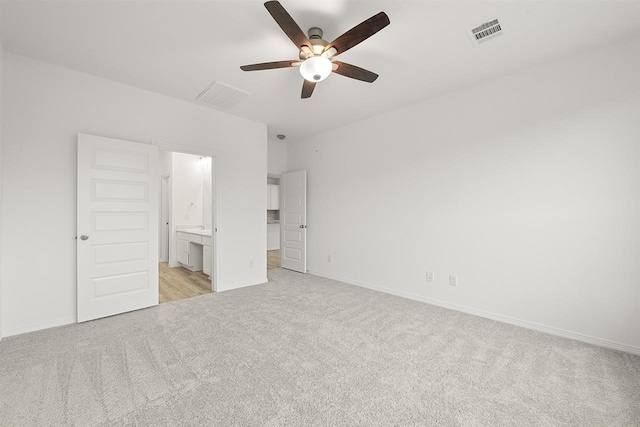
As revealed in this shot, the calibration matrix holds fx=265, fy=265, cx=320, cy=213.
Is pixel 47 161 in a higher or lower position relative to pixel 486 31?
lower

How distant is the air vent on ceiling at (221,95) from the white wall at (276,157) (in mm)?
1903

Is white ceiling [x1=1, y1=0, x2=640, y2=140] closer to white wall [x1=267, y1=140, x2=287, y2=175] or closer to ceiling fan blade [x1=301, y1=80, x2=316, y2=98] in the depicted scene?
ceiling fan blade [x1=301, y1=80, x2=316, y2=98]

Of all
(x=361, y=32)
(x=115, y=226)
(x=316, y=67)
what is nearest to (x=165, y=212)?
(x=115, y=226)

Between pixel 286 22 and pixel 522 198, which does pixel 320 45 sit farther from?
pixel 522 198

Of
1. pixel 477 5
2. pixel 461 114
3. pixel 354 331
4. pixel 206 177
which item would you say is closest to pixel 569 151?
pixel 461 114

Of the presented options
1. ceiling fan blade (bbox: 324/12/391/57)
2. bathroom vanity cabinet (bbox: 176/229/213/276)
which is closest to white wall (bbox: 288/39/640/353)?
ceiling fan blade (bbox: 324/12/391/57)

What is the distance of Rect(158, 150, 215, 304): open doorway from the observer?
5334 millimetres

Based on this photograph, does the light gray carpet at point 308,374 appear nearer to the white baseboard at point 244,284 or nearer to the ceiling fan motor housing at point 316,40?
the white baseboard at point 244,284

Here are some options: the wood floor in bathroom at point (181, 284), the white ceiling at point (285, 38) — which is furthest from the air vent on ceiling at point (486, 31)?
the wood floor in bathroom at point (181, 284)

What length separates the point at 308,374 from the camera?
2014 mm

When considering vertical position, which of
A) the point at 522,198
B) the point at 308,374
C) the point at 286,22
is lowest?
the point at 308,374

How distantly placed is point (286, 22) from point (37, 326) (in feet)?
12.4

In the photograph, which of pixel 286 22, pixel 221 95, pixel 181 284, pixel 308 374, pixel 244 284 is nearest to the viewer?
pixel 286 22

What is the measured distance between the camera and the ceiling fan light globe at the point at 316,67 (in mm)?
2098
